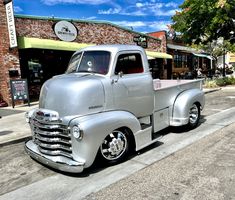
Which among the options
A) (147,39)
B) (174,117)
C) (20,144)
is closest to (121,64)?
(174,117)

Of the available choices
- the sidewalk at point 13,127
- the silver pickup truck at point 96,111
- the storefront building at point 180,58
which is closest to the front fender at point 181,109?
the silver pickup truck at point 96,111

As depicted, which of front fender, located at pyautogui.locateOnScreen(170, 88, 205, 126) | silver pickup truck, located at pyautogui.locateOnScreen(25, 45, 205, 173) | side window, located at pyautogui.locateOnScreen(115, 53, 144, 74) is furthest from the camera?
front fender, located at pyautogui.locateOnScreen(170, 88, 205, 126)

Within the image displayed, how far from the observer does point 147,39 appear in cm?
2214

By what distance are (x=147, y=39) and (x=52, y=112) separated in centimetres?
1873

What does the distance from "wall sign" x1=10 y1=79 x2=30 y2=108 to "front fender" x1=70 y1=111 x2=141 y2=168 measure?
8.29m

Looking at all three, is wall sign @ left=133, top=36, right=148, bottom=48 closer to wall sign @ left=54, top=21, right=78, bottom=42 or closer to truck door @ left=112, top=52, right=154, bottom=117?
wall sign @ left=54, top=21, right=78, bottom=42

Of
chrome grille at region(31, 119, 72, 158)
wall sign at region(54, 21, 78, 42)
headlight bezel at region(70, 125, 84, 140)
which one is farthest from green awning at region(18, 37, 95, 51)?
headlight bezel at region(70, 125, 84, 140)

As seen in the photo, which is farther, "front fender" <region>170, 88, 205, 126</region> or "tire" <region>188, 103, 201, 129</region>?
"tire" <region>188, 103, 201, 129</region>

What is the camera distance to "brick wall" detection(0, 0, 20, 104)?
12.2m

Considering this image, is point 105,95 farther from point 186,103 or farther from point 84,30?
point 84,30

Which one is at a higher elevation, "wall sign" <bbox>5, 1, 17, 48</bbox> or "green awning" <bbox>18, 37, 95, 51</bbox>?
"wall sign" <bbox>5, 1, 17, 48</bbox>

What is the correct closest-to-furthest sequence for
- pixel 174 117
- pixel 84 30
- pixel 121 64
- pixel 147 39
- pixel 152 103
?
1. pixel 121 64
2. pixel 152 103
3. pixel 174 117
4. pixel 84 30
5. pixel 147 39

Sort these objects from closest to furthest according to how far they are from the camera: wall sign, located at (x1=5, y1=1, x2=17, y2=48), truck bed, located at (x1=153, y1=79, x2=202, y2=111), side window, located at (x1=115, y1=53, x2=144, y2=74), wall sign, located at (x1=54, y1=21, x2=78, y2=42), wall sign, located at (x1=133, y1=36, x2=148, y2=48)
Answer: side window, located at (x1=115, y1=53, x2=144, y2=74)
truck bed, located at (x1=153, y1=79, x2=202, y2=111)
wall sign, located at (x1=5, y1=1, x2=17, y2=48)
wall sign, located at (x1=54, y1=21, x2=78, y2=42)
wall sign, located at (x1=133, y1=36, x2=148, y2=48)

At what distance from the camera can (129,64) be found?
5.59m
